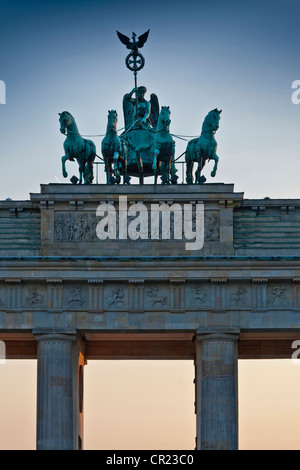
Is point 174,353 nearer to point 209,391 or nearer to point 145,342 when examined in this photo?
point 145,342

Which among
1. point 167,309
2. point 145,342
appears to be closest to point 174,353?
point 145,342

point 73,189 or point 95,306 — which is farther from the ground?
point 73,189

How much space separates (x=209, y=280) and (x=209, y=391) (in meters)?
3.92

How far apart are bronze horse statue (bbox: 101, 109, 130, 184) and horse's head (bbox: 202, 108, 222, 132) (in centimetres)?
322

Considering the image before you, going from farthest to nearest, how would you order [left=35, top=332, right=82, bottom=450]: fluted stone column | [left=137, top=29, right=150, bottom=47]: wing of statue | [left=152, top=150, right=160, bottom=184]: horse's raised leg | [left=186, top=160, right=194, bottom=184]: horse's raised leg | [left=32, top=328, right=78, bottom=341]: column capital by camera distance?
[left=137, top=29, right=150, bottom=47]: wing of statue < [left=186, top=160, right=194, bottom=184]: horse's raised leg < [left=152, top=150, right=160, bottom=184]: horse's raised leg < [left=32, top=328, right=78, bottom=341]: column capital < [left=35, top=332, right=82, bottom=450]: fluted stone column

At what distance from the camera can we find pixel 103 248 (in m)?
59.0

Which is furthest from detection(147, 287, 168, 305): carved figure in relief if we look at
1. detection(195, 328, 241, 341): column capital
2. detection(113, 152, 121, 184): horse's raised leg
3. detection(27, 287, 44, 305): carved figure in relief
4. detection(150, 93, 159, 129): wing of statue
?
detection(150, 93, 159, 129): wing of statue

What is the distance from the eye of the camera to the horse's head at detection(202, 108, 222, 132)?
Result: 198 ft

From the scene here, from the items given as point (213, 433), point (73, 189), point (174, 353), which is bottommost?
point (213, 433)

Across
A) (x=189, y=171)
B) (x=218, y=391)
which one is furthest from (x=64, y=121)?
(x=218, y=391)

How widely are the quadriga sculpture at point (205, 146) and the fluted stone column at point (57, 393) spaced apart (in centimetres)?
799

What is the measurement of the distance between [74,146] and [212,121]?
5.16 metres

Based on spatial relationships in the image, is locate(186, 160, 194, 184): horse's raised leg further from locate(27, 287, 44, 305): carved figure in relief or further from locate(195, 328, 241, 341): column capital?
locate(27, 287, 44, 305): carved figure in relief

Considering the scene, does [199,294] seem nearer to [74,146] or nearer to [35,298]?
[35,298]
